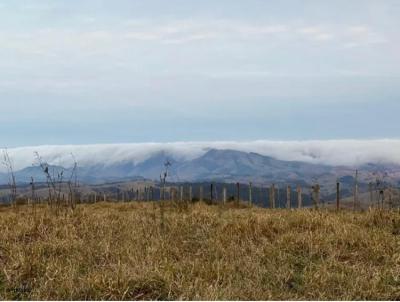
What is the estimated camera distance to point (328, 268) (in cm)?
811

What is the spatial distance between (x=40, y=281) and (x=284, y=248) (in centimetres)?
400

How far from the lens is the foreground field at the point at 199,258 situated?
694cm

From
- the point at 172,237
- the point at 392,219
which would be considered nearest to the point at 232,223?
the point at 172,237

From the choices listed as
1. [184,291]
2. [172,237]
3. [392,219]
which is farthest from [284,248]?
[392,219]

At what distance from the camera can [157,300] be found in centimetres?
670

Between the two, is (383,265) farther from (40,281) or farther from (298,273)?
(40,281)

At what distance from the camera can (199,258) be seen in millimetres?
8766

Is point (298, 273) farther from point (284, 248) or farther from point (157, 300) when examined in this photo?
point (157, 300)

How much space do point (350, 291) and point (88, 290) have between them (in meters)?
3.14

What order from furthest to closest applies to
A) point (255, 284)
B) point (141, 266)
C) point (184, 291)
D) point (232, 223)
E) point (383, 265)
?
point (232, 223)
point (383, 265)
point (141, 266)
point (255, 284)
point (184, 291)

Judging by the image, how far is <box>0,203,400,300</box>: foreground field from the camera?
6938 millimetres

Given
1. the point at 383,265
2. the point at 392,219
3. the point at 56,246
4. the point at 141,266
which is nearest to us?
the point at 141,266

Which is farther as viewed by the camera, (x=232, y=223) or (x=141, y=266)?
(x=232, y=223)

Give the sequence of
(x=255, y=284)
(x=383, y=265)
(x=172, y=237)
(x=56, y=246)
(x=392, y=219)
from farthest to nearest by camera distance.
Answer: (x=392, y=219), (x=172, y=237), (x=56, y=246), (x=383, y=265), (x=255, y=284)
